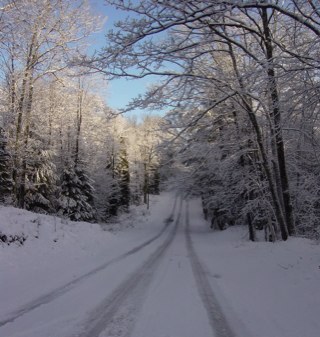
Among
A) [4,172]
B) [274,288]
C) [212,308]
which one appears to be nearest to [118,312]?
[212,308]

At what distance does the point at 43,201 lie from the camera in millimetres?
27812

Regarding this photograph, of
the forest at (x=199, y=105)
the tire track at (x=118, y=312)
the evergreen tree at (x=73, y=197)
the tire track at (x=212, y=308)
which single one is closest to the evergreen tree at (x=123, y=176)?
the forest at (x=199, y=105)

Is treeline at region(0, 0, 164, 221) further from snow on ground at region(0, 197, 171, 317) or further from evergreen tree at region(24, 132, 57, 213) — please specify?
snow on ground at region(0, 197, 171, 317)

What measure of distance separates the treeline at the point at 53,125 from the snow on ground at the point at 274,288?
176 inches

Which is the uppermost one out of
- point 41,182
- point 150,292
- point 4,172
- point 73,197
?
point 4,172

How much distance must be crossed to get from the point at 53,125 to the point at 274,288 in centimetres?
2206

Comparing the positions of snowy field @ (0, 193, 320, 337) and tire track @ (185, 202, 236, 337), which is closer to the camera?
tire track @ (185, 202, 236, 337)

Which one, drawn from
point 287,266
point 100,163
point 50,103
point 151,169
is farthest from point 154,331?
point 151,169

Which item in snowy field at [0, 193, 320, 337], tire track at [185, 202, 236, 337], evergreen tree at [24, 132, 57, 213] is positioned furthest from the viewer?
evergreen tree at [24, 132, 57, 213]

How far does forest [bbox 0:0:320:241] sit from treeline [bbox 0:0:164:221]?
0.31 feet

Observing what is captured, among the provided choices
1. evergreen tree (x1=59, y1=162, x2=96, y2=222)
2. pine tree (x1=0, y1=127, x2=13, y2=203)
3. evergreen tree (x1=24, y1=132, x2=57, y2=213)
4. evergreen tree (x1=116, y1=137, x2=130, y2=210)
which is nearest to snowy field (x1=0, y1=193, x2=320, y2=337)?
pine tree (x1=0, y1=127, x2=13, y2=203)

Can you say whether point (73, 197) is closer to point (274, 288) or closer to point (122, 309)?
point (274, 288)

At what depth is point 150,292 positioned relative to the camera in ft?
24.5

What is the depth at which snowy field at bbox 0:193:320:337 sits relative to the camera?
514 cm
